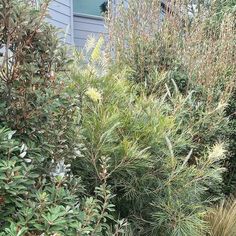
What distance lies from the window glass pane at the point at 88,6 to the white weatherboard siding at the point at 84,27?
22 centimetres

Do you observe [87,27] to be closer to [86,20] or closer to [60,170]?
[86,20]

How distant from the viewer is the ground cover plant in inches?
83.9

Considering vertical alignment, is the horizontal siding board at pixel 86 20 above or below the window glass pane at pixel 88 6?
below

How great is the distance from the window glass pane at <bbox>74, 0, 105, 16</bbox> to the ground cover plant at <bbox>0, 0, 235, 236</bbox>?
10.3ft

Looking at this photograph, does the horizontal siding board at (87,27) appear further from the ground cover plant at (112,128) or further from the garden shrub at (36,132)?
the garden shrub at (36,132)

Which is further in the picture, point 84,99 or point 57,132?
point 84,99

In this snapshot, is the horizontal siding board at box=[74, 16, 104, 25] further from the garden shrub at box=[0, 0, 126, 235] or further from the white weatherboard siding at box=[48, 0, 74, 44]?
the garden shrub at box=[0, 0, 126, 235]

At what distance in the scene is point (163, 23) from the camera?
5.55 m

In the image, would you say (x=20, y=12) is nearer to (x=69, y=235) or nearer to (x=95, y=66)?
(x=69, y=235)

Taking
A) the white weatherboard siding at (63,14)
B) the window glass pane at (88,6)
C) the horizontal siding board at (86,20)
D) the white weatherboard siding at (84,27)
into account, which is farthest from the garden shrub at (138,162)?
the window glass pane at (88,6)

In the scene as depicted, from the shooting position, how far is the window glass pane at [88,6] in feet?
28.8

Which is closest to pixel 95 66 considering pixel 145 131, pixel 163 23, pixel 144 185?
pixel 145 131

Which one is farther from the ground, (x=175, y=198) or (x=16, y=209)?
(x=16, y=209)

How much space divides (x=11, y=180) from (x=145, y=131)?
1.42 m
